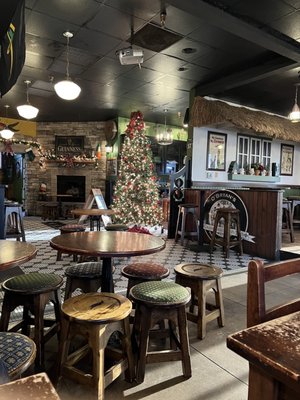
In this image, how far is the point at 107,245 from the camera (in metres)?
2.00

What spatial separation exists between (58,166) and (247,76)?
23.2ft

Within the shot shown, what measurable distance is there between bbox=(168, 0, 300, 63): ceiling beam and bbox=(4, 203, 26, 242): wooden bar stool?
381 centimetres

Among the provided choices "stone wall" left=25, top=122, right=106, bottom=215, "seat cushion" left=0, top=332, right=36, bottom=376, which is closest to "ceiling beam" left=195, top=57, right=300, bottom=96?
"stone wall" left=25, top=122, right=106, bottom=215

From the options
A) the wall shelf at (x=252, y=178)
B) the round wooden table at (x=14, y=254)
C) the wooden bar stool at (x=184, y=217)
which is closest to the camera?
the round wooden table at (x=14, y=254)

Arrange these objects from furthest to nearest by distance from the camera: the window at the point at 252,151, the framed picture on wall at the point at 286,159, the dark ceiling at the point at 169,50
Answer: the framed picture on wall at the point at 286,159, the window at the point at 252,151, the dark ceiling at the point at 169,50

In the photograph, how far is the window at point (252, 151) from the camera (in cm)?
757

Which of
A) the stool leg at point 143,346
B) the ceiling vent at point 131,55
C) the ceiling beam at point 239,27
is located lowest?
the stool leg at point 143,346

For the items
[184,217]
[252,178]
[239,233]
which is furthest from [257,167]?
[239,233]

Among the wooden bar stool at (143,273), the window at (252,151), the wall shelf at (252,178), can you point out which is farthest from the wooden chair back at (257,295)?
the window at (252,151)

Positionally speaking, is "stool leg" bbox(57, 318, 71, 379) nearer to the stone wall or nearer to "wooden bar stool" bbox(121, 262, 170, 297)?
"wooden bar stool" bbox(121, 262, 170, 297)

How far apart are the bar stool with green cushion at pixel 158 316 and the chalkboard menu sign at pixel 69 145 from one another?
875cm

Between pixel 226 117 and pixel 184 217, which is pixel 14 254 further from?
pixel 226 117

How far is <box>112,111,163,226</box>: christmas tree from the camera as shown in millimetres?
6492

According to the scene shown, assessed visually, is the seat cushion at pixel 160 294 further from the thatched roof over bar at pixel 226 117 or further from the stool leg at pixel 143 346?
the thatched roof over bar at pixel 226 117
